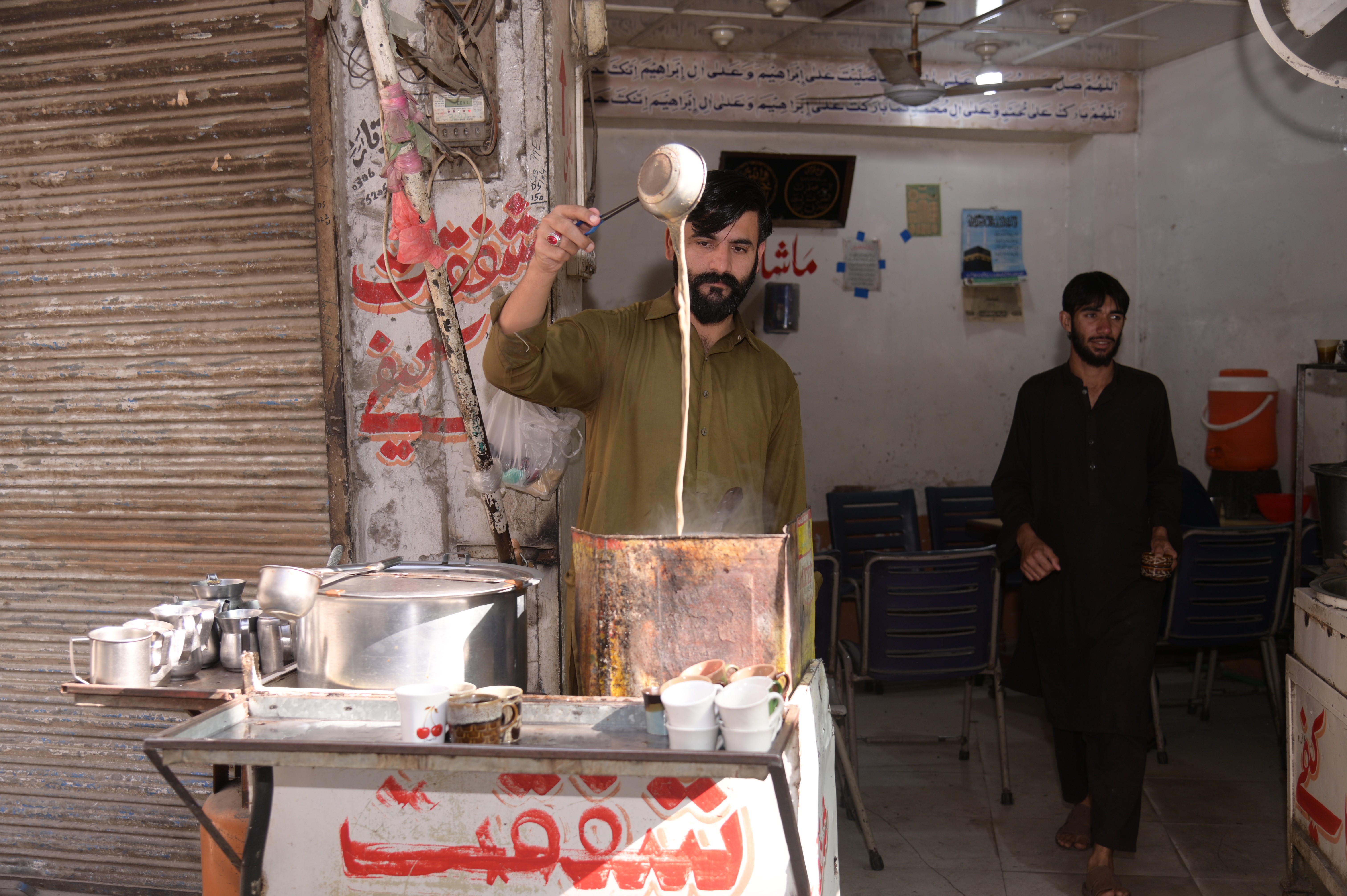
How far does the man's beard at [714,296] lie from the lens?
240 centimetres

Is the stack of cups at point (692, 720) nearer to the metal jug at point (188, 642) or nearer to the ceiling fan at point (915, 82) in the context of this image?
the metal jug at point (188, 642)

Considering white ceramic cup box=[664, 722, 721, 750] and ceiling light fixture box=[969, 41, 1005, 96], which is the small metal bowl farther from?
ceiling light fixture box=[969, 41, 1005, 96]

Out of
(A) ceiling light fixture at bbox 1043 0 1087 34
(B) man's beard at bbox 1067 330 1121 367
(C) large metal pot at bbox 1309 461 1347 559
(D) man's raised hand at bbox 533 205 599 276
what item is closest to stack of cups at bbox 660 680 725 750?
(D) man's raised hand at bbox 533 205 599 276

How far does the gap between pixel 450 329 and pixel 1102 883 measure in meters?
2.83

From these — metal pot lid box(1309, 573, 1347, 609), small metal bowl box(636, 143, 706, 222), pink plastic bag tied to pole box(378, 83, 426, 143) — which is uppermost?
pink plastic bag tied to pole box(378, 83, 426, 143)

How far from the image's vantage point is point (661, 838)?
187 centimetres

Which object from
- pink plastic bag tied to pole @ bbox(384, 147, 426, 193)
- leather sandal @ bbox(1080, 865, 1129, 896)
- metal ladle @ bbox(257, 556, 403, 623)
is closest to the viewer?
metal ladle @ bbox(257, 556, 403, 623)

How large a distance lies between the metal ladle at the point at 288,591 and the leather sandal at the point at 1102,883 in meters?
2.83

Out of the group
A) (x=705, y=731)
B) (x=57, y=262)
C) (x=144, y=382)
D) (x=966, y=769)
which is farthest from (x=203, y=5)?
(x=966, y=769)

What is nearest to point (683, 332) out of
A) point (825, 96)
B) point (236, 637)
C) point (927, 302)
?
point (236, 637)

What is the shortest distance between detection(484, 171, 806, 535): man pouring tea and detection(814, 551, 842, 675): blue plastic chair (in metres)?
1.67

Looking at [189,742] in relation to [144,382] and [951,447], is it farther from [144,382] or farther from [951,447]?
[951,447]

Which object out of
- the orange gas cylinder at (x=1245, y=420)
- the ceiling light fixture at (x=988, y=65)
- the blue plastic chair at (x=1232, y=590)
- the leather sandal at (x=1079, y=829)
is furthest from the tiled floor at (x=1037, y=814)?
the ceiling light fixture at (x=988, y=65)

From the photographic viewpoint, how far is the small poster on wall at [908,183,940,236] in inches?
262
